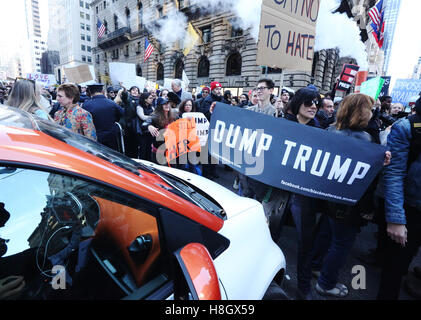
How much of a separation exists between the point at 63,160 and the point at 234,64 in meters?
19.9

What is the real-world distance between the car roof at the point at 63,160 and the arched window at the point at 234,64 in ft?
63.1

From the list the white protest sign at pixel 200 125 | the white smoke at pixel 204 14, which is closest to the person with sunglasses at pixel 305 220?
the white protest sign at pixel 200 125

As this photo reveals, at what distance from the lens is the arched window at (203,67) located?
821 inches

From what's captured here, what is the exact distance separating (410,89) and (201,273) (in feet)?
35.8

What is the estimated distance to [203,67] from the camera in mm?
21094

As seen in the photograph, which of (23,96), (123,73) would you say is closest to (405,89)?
(123,73)

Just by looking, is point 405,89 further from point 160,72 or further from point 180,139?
point 160,72

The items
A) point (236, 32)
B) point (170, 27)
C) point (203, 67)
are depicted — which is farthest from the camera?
point (170, 27)

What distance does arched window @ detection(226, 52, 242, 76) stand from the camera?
18.5 m

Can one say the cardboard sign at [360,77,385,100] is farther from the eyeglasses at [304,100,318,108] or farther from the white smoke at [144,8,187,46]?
the white smoke at [144,8,187,46]

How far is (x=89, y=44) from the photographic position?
5925 cm

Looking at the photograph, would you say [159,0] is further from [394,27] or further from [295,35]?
[394,27]

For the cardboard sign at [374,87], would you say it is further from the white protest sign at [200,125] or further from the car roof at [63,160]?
the car roof at [63,160]

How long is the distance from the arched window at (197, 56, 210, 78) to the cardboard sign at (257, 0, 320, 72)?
62.2 ft
